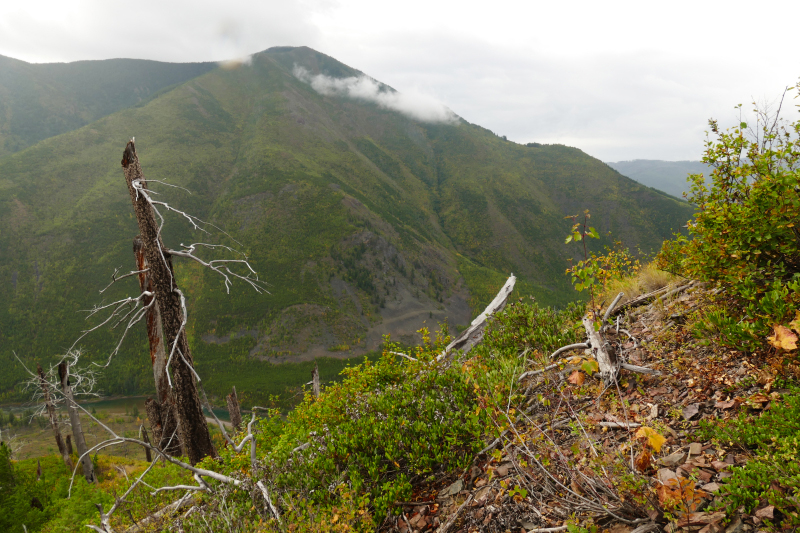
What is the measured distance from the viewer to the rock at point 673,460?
3.08 metres

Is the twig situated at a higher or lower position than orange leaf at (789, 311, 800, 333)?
lower

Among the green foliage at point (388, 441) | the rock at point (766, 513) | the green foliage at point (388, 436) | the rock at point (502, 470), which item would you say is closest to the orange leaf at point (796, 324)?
the rock at point (766, 513)

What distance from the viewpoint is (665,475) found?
294 cm

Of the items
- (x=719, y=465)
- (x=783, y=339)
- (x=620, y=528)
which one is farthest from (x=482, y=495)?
(x=783, y=339)

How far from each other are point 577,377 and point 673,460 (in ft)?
5.24

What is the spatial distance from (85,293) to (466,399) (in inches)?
6735

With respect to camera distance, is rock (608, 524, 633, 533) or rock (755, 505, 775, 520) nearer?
rock (755, 505, 775, 520)

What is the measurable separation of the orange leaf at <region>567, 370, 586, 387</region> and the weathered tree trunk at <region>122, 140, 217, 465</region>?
7.06 meters

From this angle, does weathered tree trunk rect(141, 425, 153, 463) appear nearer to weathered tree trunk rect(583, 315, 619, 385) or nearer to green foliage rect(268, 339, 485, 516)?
green foliage rect(268, 339, 485, 516)

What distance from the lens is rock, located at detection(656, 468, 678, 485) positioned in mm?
2889

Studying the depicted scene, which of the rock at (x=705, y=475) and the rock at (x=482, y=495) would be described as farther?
the rock at (x=482, y=495)

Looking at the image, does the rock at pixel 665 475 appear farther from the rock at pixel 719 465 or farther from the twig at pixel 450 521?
the twig at pixel 450 521

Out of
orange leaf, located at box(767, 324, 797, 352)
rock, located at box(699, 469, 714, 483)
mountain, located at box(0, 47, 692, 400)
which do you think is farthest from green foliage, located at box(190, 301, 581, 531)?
mountain, located at box(0, 47, 692, 400)

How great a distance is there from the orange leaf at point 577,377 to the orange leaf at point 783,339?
1.87 m
